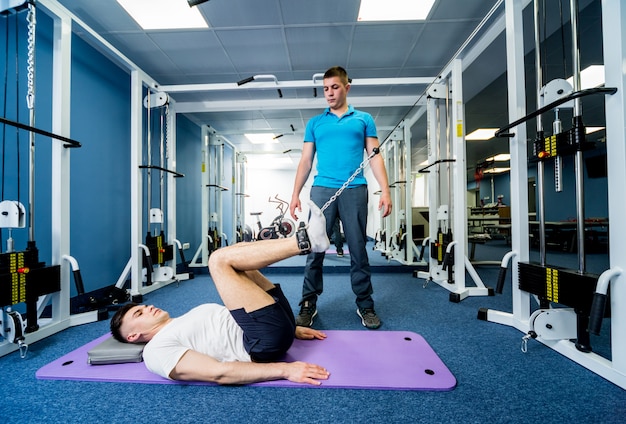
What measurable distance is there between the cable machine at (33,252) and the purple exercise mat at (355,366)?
412 mm

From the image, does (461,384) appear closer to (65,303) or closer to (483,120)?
(65,303)

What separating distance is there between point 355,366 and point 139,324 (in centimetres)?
100

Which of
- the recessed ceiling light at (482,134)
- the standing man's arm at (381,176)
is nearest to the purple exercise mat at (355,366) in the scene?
the standing man's arm at (381,176)

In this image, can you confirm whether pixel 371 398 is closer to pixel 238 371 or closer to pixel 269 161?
pixel 238 371

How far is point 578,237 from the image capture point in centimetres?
143

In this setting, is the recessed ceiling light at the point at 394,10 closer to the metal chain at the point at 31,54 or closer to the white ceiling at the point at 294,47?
the white ceiling at the point at 294,47

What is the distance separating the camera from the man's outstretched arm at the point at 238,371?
1.07 metres

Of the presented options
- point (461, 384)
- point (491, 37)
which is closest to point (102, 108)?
point (461, 384)

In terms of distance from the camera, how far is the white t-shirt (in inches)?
42.9

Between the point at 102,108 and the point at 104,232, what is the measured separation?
1.27 metres

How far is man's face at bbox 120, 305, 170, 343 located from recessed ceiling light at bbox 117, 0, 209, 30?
2615 mm

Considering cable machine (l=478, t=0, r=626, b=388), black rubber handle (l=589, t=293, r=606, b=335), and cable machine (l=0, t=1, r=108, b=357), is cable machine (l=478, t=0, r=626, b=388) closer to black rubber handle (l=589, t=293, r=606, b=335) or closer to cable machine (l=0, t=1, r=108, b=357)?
black rubber handle (l=589, t=293, r=606, b=335)

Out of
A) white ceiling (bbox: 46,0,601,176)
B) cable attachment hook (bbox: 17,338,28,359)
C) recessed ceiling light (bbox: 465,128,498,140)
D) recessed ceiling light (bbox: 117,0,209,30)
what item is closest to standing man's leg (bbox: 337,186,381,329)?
white ceiling (bbox: 46,0,601,176)

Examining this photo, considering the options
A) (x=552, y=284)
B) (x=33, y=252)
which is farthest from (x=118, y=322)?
(x=552, y=284)
